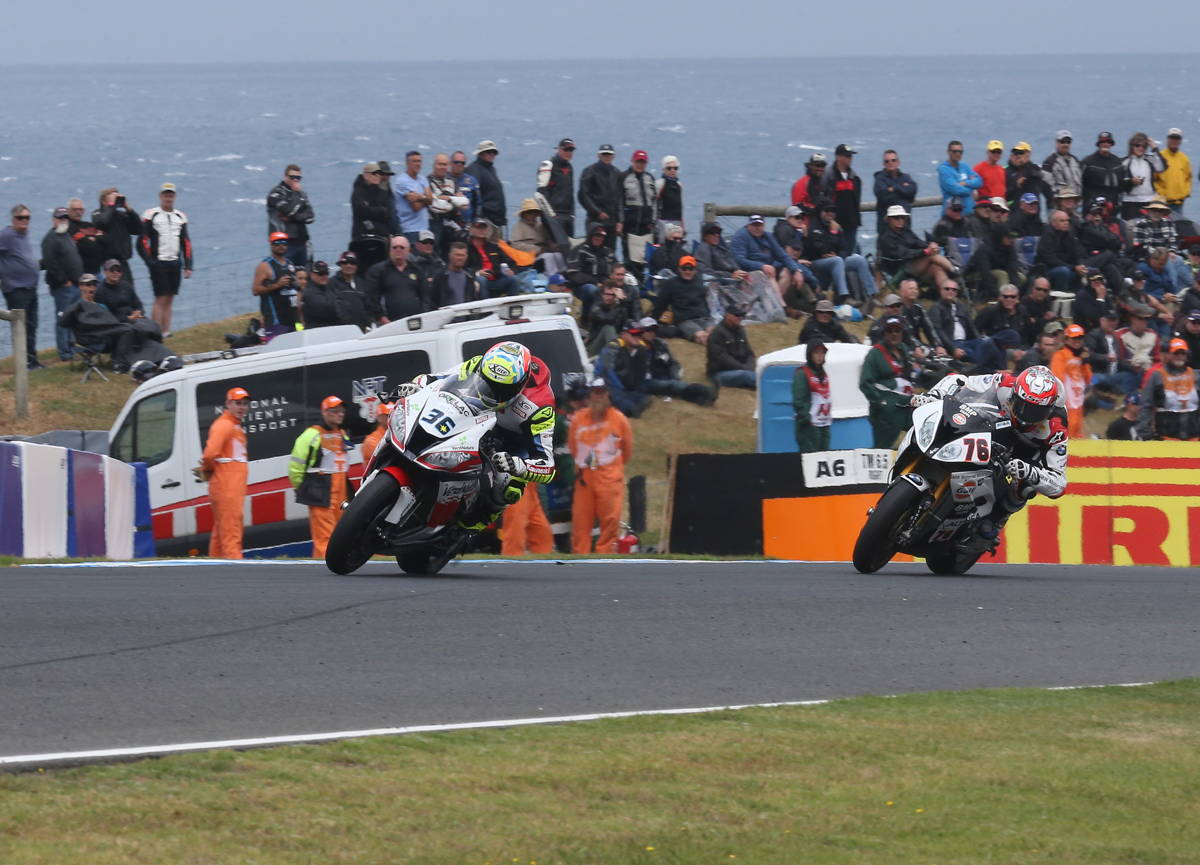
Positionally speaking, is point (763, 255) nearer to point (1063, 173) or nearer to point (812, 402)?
point (1063, 173)

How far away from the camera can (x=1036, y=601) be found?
11680mm

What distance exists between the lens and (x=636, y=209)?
22.2 metres

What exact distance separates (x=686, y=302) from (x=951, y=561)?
8.66 meters

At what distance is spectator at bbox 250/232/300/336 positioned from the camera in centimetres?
1936

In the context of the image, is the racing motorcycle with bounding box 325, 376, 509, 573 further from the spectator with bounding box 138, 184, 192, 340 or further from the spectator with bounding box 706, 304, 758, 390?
the spectator with bounding box 706, 304, 758, 390

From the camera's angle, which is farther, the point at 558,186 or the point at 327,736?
the point at 558,186

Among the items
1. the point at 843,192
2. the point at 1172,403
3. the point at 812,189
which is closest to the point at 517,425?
the point at 1172,403

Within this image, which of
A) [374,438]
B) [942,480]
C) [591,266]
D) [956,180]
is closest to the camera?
[942,480]

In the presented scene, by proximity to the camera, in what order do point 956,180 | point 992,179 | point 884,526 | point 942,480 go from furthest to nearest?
point 992,179
point 956,180
point 942,480
point 884,526

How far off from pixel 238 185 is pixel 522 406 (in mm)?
83211

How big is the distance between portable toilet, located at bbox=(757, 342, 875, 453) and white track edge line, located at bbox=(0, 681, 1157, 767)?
10.9 metres

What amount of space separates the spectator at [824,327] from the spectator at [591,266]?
2302 mm

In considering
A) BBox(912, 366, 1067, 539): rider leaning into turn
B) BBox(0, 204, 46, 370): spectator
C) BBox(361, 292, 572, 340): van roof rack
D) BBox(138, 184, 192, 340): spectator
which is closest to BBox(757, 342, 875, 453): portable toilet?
BBox(361, 292, 572, 340): van roof rack

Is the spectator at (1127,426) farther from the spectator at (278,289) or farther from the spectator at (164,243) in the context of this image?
the spectator at (164,243)
